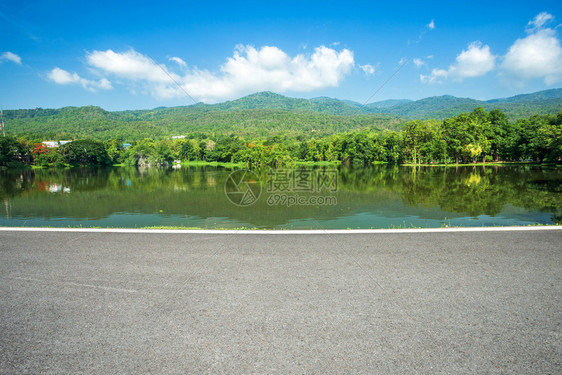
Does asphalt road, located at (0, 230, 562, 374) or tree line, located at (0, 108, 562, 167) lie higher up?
tree line, located at (0, 108, 562, 167)

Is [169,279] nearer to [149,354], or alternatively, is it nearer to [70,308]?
[70,308]

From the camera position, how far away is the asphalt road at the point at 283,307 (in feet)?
8.92

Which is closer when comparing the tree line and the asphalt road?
the asphalt road

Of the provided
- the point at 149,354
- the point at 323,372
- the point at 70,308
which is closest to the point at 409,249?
the point at 323,372

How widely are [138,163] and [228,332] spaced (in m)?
98.4

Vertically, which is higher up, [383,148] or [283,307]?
[383,148]

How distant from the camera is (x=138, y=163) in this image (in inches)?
3593

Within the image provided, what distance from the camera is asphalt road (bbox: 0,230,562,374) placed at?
2719mm

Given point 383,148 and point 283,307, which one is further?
point 383,148

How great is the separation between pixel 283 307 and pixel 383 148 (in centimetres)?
7864

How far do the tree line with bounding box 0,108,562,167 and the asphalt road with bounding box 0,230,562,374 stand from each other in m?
56.7

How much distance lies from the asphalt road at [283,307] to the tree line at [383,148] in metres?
56.7

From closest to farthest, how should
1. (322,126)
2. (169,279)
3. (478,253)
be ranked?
(169,279) < (478,253) < (322,126)

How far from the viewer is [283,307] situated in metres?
3.58
